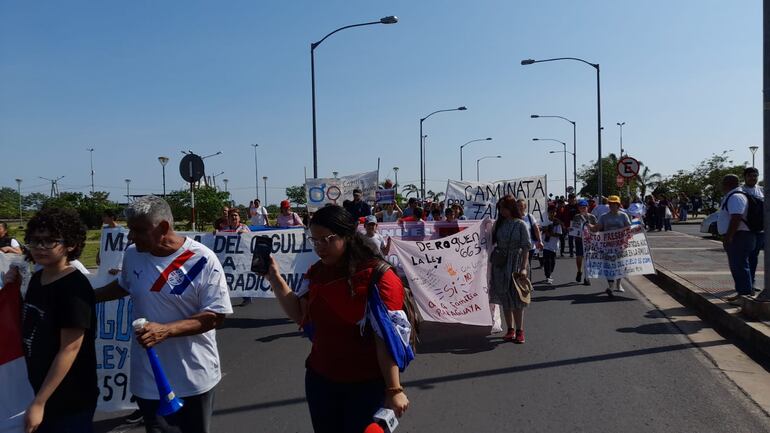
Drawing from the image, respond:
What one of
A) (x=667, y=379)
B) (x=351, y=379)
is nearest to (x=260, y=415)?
(x=351, y=379)

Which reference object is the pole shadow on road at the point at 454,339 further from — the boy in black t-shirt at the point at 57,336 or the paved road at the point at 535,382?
the boy in black t-shirt at the point at 57,336

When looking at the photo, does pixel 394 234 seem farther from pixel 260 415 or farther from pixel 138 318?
pixel 138 318

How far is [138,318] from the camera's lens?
3.21 m

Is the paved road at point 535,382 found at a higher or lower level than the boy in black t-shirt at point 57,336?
lower

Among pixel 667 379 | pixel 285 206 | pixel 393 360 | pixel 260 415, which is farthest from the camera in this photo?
pixel 285 206

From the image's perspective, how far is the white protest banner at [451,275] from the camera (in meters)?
8.17

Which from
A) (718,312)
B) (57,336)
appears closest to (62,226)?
(57,336)

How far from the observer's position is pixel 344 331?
2949 millimetres

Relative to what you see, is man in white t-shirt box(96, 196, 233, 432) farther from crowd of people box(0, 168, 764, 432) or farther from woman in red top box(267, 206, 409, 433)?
woman in red top box(267, 206, 409, 433)

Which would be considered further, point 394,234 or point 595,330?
point 394,234

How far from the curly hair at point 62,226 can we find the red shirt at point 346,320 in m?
1.17

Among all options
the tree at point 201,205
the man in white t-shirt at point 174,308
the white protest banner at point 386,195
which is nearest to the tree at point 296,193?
the tree at point 201,205

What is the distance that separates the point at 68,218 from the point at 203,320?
80 cm

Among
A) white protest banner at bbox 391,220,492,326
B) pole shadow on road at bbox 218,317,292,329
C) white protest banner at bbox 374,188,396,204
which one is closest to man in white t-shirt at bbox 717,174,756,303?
white protest banner at bbox 391,220,492,326
